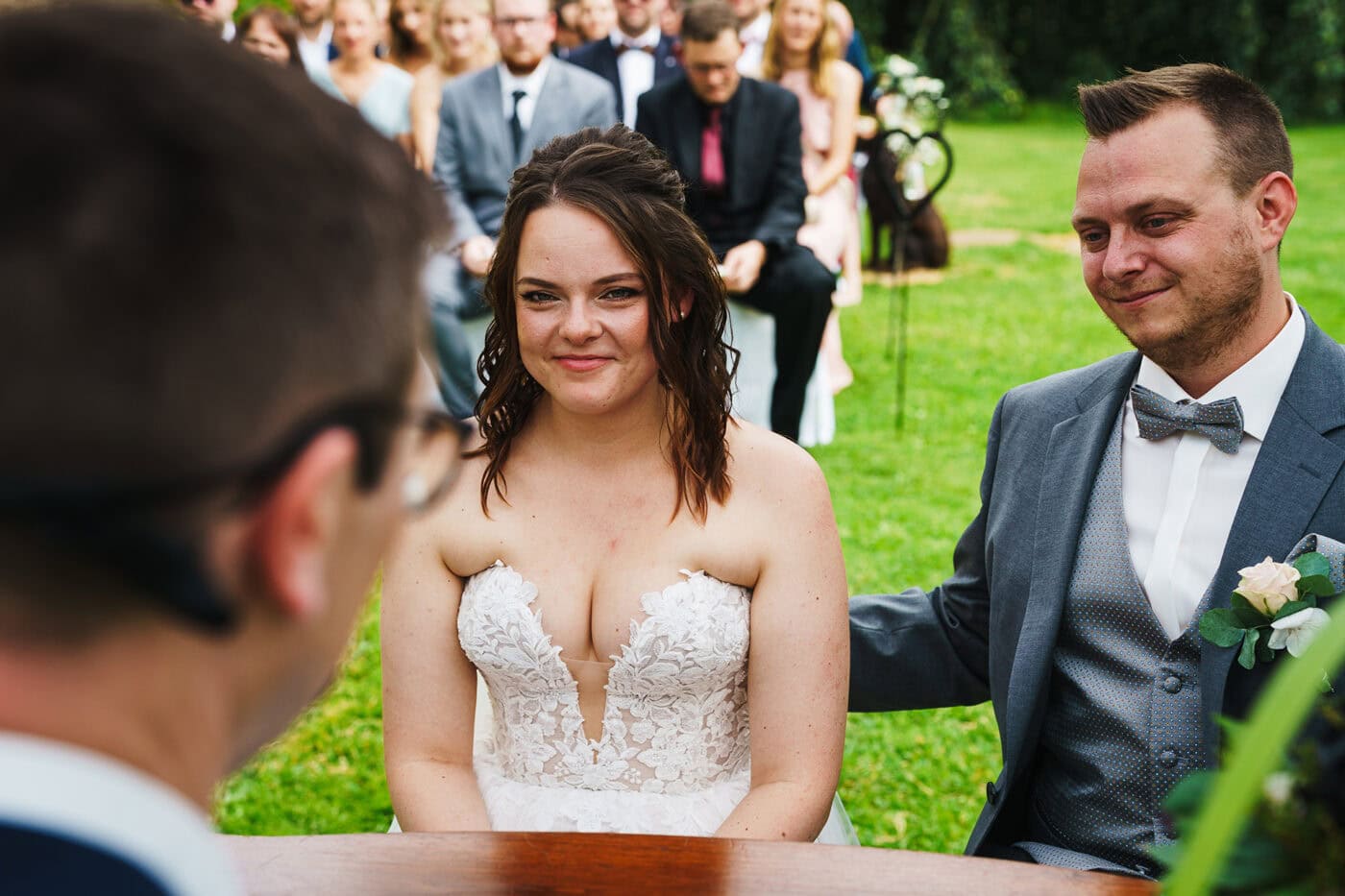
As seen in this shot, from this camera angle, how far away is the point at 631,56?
26.1 ft

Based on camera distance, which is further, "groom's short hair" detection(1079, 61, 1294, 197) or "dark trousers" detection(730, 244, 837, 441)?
"dark trousers" detection(730, 244, 837, 441)

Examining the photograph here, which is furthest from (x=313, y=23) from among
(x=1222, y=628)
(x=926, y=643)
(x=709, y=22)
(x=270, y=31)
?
(x=1222, y=628)

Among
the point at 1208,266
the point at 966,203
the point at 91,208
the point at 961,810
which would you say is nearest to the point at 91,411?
the point at 91,208

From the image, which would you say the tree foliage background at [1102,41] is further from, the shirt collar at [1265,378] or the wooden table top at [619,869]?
the wooden table top at [619,869]

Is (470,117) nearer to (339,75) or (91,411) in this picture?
(339,75)

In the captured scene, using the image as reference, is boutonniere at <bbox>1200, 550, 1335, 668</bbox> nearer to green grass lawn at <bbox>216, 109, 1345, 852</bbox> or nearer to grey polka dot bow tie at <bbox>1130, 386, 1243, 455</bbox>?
grey polka dot bow tie at <bbox>1130, 386, 1243, 455</bbox>

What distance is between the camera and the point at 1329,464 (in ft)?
7.30

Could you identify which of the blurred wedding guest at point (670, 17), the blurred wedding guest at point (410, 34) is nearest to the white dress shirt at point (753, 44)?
the blurred wedding guest at point (670, 17)

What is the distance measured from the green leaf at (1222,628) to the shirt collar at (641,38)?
21.1ft

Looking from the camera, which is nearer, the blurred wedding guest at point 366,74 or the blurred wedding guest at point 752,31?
the blurred wedding guest at point 366,74

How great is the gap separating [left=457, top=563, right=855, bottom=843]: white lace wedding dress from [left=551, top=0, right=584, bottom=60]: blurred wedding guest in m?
8.05

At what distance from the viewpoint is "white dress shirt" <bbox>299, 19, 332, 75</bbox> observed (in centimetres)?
825

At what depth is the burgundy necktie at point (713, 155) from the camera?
21.1 ft

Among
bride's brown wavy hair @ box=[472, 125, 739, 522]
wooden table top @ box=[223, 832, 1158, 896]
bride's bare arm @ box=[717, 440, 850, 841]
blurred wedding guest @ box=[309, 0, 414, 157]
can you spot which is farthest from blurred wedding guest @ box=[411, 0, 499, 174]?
wooden table top @ box=[223, 832, 1158, 896]
